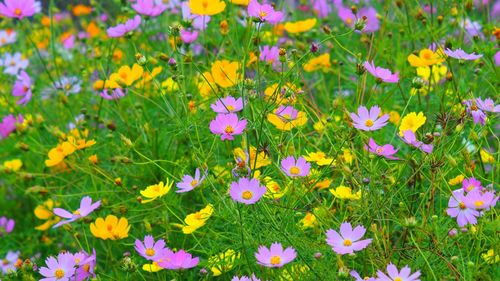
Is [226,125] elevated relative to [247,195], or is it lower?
elevated

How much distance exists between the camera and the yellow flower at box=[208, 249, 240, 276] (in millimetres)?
1266

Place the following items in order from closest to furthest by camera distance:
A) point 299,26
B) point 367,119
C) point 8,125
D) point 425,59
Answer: point 367,119 → point 425,59 → point 299,26 → point 8,125

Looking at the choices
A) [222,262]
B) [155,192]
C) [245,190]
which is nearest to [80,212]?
[155,192]

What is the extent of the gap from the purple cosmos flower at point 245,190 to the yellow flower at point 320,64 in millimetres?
761

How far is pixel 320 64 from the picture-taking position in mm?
1842

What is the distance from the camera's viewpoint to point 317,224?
129 centimetres

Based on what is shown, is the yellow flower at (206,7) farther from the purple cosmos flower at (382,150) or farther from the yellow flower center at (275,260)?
the yellow flower center at (275,260)

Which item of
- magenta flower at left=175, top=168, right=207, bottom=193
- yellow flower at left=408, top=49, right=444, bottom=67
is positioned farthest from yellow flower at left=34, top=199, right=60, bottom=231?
yellow flower at left=408, top=49, right=444, bottom=67

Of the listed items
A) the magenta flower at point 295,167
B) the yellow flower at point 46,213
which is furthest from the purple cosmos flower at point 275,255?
the yellow flower at point 46,213

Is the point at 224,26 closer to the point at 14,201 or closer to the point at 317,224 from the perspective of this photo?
the point at 317,224

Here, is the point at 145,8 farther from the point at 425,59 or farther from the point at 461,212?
the point at 461,212

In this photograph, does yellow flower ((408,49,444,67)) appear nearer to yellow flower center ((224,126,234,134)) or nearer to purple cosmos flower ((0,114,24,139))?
yellow flower center ((224,126,234,134))

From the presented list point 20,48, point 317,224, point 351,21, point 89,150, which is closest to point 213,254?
point 317,224

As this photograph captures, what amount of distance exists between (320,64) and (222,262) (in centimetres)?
71
